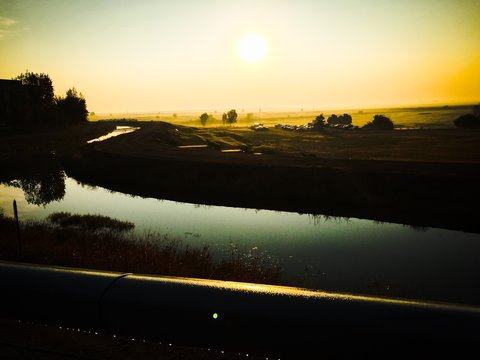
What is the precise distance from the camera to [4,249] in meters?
13.6

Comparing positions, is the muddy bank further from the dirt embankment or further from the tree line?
the tree line

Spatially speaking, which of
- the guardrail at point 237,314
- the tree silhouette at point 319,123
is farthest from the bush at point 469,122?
the guardrail at point 237,314

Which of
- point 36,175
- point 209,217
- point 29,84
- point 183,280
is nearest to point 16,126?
point 29,84

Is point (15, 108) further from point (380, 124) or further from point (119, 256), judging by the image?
point (380, 124)

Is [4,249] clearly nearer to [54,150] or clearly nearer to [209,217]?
[209,217]

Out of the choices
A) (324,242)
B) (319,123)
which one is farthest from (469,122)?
(324,242)

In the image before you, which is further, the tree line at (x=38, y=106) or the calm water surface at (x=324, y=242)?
the tree line at (x=38, y=106)

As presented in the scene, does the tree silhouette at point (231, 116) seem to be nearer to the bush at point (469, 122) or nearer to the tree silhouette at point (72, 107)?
the tree silhouette at point (72, 107)

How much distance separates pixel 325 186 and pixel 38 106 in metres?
79.0

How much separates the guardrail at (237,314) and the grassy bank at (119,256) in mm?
6300

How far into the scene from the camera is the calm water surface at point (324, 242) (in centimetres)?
1619

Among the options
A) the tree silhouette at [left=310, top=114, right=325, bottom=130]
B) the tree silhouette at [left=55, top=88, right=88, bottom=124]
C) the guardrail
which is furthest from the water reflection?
the tree silhouette at [left=310, top=114, right=325, bottom=130]

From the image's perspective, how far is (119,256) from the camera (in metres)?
13.7

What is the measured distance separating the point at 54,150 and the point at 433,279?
2712 inches
